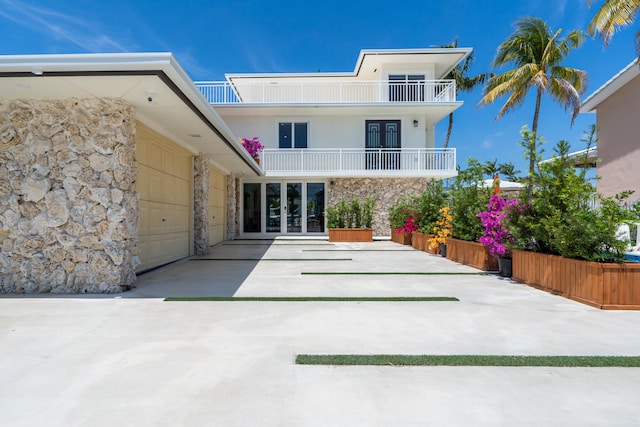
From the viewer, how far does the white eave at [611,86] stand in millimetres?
11156

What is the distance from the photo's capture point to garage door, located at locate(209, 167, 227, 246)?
481 inches

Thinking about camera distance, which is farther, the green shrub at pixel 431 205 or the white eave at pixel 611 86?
the white eave at pixel 611 86

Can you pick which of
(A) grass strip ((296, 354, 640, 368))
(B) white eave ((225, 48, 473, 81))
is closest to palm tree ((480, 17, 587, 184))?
(B) white eave ((225, 48, 473, 81))

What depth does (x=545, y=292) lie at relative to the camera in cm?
539

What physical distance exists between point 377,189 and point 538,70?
9.32m

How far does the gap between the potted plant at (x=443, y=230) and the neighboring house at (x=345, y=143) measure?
229 inches

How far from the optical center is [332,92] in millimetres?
17750

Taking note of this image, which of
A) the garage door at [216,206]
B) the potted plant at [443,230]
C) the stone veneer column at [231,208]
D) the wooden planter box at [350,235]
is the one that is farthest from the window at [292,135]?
the potted plant at [443,230]

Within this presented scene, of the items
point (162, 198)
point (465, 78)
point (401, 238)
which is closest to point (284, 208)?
point (401, 238)

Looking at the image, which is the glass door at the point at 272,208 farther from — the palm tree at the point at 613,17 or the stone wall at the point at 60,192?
the palm tree at the point at 613,17

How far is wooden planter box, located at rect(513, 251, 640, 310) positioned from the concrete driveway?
0.70 feet

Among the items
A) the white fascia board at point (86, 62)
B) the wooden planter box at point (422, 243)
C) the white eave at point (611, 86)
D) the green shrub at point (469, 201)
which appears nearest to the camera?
the white fascia board at point (86, 62)

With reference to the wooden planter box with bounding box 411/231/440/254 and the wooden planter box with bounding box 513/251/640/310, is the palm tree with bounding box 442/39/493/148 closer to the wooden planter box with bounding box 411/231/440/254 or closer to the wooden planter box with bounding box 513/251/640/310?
the wooden planter box with bounding box 411/231/440/254

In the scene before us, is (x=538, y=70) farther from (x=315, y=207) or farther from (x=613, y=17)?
(x=315, y=207)
